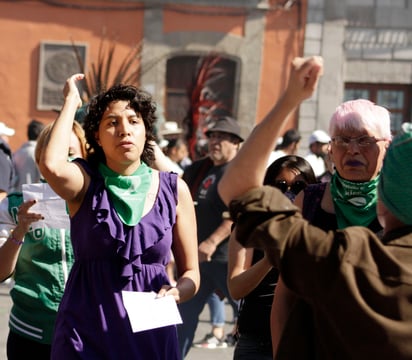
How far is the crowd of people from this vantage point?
2523mm

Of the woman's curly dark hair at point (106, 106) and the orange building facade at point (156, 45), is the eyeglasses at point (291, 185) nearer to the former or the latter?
the woman's curly dark hair at point (106, 106)

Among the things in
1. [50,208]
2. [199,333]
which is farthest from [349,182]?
[199,333]

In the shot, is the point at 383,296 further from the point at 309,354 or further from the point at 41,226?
the point at 41,226

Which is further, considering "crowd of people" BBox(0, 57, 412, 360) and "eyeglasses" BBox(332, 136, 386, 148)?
"eyeglasses" BBox(332, 136, 386, 148)

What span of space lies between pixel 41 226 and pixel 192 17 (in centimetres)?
1646

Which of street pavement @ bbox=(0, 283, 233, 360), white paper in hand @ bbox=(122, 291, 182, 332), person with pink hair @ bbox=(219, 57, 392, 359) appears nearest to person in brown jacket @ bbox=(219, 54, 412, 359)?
person with pink hair @ bbox=(219, 57, 392, 359)

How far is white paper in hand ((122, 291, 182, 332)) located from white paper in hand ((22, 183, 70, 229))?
0.87 m

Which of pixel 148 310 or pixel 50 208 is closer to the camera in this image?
pixel 148 310

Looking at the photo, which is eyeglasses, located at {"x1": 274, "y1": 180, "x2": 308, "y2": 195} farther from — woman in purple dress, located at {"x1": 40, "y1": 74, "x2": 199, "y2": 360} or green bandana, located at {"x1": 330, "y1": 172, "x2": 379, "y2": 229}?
green bandana, located at {"x1": 330, "y1": 172, "x2": 379, "y2": 229}

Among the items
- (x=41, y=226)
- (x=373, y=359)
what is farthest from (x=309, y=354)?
(x=41, y=226)

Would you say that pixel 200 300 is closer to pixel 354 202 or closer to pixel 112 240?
pixel 112 240

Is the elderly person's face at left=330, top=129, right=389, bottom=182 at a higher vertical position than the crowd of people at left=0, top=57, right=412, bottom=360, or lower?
higher

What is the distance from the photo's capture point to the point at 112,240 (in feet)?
13.1

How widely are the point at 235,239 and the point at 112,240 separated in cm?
95
